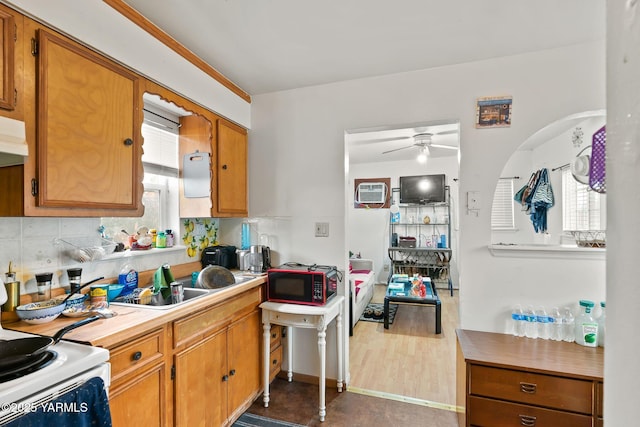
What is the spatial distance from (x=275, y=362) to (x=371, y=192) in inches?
163

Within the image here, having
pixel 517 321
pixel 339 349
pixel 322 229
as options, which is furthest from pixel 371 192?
pixel 517 321

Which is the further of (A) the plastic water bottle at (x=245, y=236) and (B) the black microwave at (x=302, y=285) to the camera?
(A) the plastic water bottle at (x=245, y=236)

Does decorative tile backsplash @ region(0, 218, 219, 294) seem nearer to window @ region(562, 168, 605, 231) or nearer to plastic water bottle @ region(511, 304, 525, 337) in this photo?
plastic water bottle @ region(511, 304, 525, 337)

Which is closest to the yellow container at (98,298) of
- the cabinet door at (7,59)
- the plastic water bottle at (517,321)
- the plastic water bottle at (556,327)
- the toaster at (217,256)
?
the cabinet door at (7,59)

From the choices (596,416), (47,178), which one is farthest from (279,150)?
(596,416)

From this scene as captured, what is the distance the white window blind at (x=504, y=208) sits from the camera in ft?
8.64

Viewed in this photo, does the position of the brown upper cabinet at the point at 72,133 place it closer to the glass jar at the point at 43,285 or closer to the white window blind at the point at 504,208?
the glass jar at the point at 43,285

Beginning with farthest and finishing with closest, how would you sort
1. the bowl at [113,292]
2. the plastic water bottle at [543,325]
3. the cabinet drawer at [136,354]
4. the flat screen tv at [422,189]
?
the flat screen tv at [422,189]
the plastic water bottle at [543,325]
the bowl at [113,292]
the cabinet drawer at [136,354]

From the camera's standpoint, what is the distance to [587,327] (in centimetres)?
174

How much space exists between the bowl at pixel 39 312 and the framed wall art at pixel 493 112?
252 centimetres

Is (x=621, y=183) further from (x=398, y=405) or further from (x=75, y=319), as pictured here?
(x=398, y=405)

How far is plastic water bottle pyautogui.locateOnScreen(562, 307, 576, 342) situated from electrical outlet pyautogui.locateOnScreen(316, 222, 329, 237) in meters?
1.62

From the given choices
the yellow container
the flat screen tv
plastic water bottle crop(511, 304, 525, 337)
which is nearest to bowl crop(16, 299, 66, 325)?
the yellow container

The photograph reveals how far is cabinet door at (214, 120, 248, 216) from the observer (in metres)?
2.25
